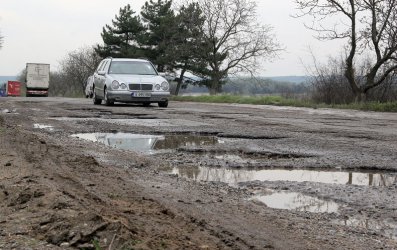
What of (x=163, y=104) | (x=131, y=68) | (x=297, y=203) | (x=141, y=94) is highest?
(x=131, y=68)

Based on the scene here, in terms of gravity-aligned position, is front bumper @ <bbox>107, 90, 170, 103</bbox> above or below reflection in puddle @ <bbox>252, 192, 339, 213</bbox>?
above

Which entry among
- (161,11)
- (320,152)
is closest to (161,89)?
(320,152)

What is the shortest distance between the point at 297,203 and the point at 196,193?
30.4 inches

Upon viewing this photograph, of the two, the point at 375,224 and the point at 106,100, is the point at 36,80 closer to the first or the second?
the point at 106,100

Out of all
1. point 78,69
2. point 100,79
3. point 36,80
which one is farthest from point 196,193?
point 78,69

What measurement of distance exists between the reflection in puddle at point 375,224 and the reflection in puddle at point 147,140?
10.6ft

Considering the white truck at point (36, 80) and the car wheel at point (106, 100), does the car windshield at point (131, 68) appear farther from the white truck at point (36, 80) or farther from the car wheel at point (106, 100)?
the white truck at point (36, 80)

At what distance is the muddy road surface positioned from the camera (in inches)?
98.7

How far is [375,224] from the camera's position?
10.6ft

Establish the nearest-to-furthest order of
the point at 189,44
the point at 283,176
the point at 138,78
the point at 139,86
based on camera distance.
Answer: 1. the point at 283,176
2. the point at 139,86
3. the point at 138,78
4. the point at 189,44

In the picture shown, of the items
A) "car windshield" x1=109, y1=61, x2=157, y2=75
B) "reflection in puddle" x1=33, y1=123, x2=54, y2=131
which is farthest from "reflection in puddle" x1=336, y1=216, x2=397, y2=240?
"car windshield" x1=109, y1=61, x2=157, y2=75

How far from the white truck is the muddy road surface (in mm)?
47841

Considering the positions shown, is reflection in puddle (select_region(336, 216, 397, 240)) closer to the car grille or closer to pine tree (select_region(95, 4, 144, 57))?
the car grille

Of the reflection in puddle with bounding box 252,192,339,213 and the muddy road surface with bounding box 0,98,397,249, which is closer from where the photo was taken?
the muddy road surface with bounding box 0,98,397,249
